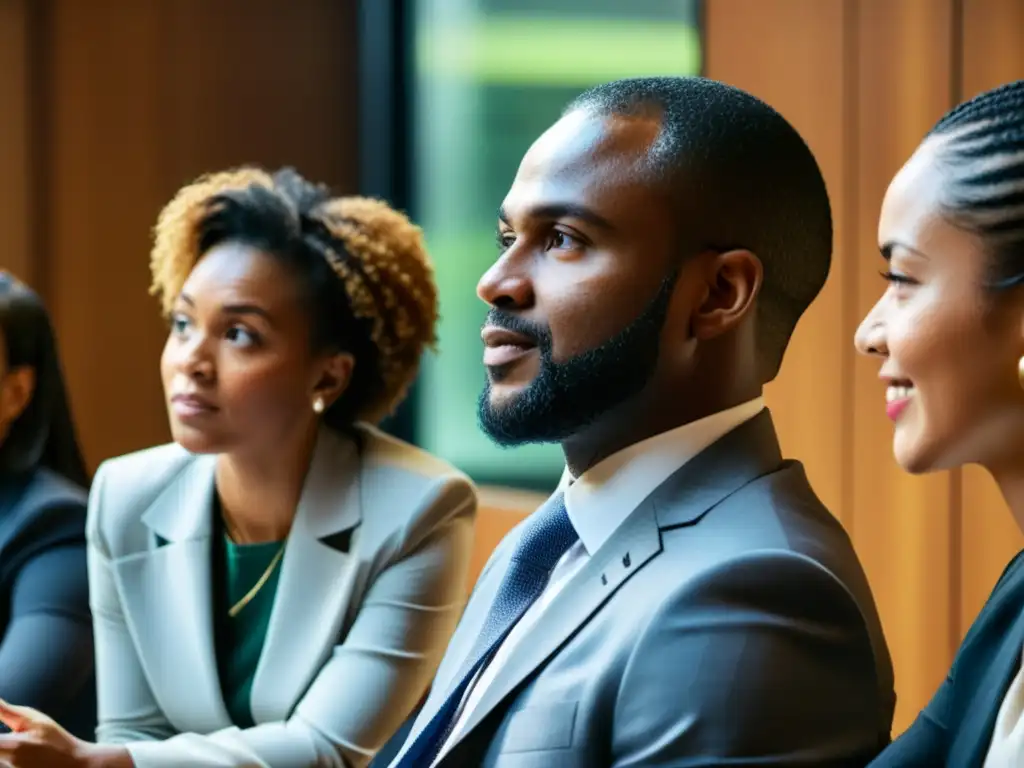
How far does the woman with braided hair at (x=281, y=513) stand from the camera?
1.95 metres

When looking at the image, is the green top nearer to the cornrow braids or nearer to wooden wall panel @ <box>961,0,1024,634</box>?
wooden wall panel @ <box>961,0,1024,634</box>

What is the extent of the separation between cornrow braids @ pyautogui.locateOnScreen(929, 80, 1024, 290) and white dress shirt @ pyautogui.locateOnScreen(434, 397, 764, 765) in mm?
307

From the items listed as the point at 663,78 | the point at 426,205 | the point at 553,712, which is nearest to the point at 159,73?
the point at 426,205

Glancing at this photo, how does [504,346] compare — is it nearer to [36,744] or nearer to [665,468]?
[665,468]

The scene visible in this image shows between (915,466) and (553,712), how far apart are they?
36cm

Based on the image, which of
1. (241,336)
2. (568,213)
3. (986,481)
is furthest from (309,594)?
(986,481)

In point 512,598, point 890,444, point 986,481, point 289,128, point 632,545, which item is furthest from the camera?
point 289,128

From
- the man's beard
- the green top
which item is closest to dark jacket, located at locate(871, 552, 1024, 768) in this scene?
the man's beard

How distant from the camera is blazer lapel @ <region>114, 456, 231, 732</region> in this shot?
1989 millimetres

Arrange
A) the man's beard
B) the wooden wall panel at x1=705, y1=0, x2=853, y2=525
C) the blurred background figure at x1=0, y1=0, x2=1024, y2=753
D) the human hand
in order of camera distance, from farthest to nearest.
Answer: the blurred background figure at x1=0, y1=0, x2=1024, y2=753
the wooden wall panel at x1=705, y1=0, x2=853, y2=525
the human hand
the man's beard

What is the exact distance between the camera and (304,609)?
197 centimetres

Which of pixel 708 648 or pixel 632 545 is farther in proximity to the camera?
pixel 632 545

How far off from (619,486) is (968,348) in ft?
1.18

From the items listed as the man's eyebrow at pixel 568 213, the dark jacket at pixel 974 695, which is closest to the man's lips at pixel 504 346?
the man's eyebrow at pixel 568 213
